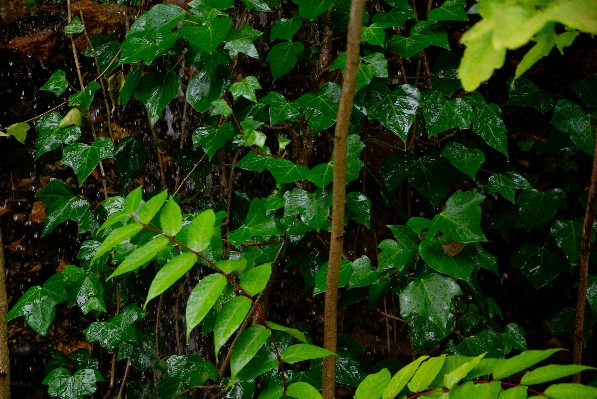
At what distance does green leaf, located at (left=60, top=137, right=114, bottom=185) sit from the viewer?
1.68 metres

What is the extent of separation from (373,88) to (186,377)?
0.90 meters

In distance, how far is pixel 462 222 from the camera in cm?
122

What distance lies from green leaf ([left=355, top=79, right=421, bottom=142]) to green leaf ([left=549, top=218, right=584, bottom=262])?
67cm

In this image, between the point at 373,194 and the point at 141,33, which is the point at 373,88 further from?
the point at 373,194

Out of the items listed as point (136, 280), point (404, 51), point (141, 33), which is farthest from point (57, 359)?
point (404, 51)

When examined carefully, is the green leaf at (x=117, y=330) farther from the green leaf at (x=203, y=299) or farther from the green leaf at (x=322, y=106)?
the green leaf at (x=203, y=299)

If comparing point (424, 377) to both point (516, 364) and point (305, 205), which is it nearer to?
point (516, 364)

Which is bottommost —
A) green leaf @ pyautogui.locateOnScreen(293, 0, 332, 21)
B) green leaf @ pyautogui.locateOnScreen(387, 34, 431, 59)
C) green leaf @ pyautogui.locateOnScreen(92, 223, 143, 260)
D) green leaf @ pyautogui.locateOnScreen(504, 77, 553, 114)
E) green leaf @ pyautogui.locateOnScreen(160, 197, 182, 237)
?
green leaf @ pyautogui.locateOnScreen(92, 223, 143, 260)

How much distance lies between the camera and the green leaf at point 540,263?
188 cm

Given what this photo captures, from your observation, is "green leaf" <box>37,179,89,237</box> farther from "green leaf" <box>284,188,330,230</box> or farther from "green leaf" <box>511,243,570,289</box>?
"green leaf" <box>511,243,570,289</box>

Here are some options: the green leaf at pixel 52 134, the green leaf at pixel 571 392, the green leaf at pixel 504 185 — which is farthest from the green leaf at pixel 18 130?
the green leaf at pixel 571 392

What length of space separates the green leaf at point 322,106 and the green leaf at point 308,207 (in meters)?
0.20

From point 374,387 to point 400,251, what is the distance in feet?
1.61

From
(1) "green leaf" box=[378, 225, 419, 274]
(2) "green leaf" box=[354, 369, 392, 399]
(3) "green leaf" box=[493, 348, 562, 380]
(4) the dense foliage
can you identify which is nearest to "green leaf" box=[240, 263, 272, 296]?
(4) the dense foliage
